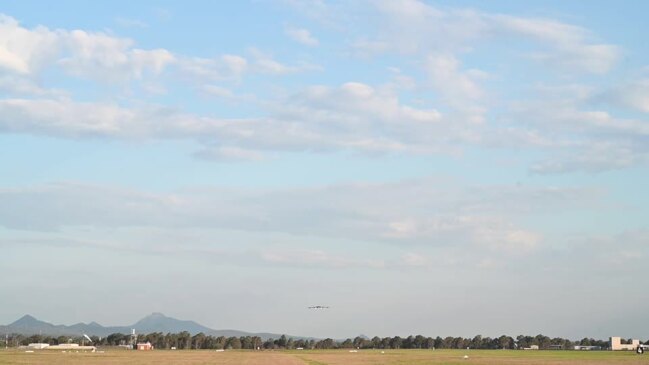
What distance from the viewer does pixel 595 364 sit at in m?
103

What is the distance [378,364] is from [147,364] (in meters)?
27.6

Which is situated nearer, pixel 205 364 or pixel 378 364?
pixel 205 364

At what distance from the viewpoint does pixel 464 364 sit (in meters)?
101

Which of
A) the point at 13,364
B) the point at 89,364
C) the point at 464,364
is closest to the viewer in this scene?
the point at 13,364

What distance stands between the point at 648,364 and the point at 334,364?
34749 mm

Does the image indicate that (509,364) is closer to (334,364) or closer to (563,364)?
(563,364)

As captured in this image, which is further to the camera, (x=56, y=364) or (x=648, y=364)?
(x=648, y=364)

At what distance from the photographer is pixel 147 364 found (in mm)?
91375

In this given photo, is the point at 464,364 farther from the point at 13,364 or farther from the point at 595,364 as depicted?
the point at 13,364

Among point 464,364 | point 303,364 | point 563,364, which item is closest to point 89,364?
point 303,364

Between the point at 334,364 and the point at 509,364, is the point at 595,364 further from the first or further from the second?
the point at 334,364

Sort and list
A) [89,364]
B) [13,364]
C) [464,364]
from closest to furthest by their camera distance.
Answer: [13,364] < [89,364] < [464,364]

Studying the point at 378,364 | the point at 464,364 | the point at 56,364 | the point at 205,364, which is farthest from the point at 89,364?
the point at 464,364

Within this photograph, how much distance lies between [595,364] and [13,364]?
64648mm
